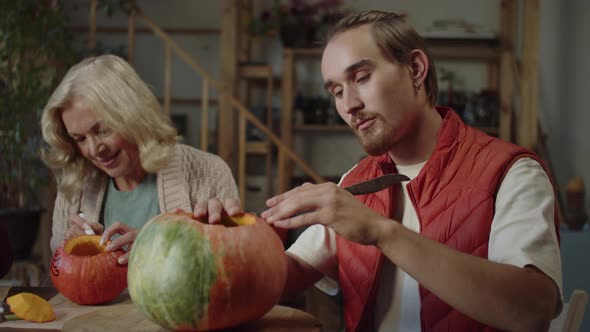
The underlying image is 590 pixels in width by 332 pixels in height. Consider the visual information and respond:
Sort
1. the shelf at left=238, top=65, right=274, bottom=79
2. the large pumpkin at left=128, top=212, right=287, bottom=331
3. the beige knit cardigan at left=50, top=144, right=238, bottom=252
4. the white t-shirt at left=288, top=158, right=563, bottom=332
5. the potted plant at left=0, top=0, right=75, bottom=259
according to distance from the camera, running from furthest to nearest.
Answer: the shelf at left=238, top=65, right=274, bottom=79
the potted plant at left=0, top=0, right=75, bottom=259
the beige knit cardigan at left=50, top=144, right=238, bottom=252
the white t-shirt at left=288, top=158, right=563, bottom=332
the large pumpkin at left=128, top=212, right=287, bottom=331

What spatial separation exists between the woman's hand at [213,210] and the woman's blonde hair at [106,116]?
96 cm

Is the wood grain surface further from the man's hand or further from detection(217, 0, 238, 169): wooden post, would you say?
detection(217, 0, 238, 169): wooden post

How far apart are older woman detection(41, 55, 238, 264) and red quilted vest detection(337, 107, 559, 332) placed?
76 cm

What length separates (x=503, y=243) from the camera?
1062mm

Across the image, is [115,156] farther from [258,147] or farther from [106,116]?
[258,147]

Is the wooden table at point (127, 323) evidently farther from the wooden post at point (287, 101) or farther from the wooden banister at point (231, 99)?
the wooden post at point (287, 101)

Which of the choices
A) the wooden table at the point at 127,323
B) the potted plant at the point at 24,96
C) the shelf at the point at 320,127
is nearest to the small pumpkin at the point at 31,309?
the wooden table at the point at 127,323

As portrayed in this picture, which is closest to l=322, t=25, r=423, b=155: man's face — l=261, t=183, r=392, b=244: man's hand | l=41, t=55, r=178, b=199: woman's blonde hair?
l=261, t=183, r=392, b=244: man's hand

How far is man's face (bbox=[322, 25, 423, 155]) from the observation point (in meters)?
1.20

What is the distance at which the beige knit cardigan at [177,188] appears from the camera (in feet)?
6.29

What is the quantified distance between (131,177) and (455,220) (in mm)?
1133

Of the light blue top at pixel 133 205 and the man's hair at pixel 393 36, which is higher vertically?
the man's hair at pixel 393 36

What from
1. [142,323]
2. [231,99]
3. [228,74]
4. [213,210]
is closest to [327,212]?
[213,210]

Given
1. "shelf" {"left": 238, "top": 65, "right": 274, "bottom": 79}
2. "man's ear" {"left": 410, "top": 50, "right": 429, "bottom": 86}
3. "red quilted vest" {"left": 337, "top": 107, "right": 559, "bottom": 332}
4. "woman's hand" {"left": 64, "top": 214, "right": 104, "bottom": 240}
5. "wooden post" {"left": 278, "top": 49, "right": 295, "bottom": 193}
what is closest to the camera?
"red quilted vest" {"left": 337, "top": 107, "right": 559, "bottom": 332}
